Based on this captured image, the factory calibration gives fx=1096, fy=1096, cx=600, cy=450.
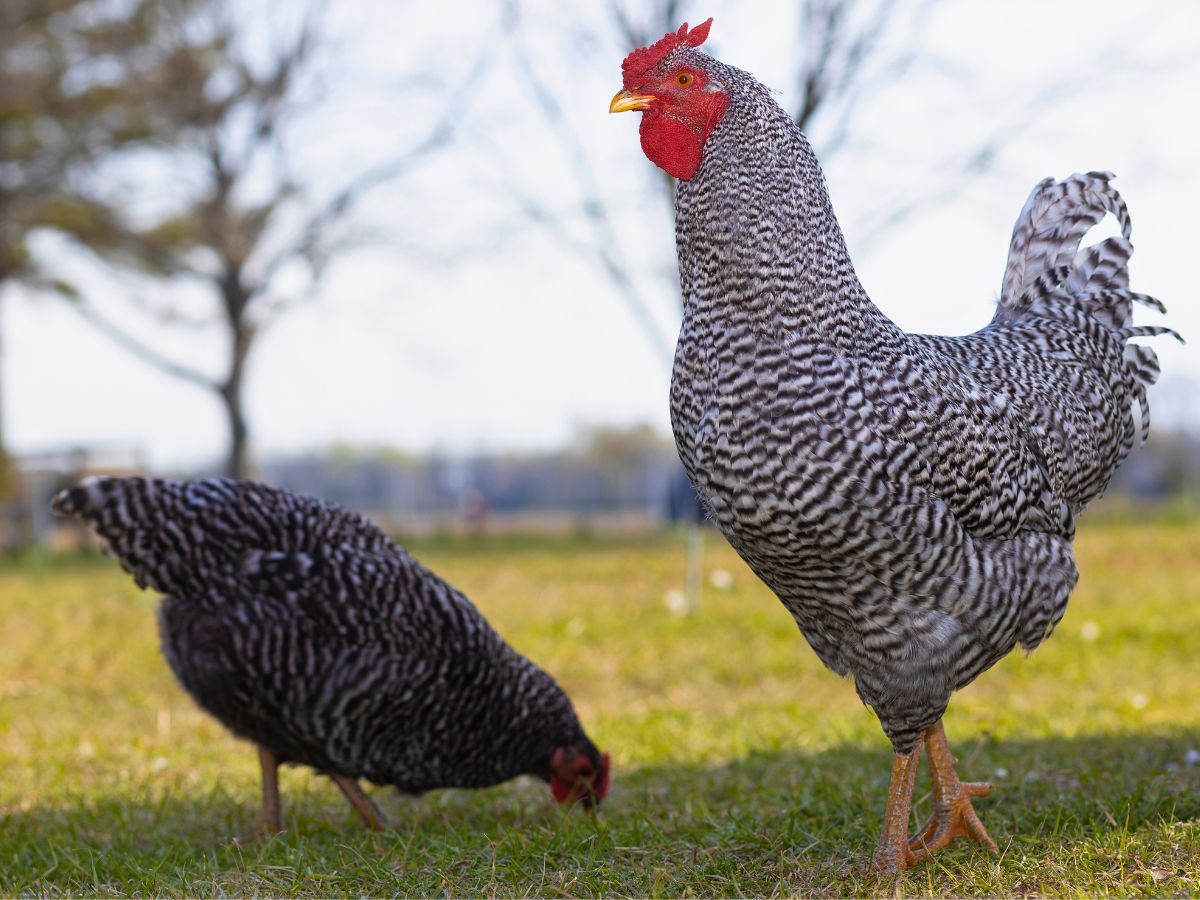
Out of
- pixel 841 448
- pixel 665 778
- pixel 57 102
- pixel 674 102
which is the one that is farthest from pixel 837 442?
pixel 57 102

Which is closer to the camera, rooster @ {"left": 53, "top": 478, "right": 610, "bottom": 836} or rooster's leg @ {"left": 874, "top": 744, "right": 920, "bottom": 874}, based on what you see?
rooster's leg @ {"left": 874, "top": 744, "right": 920, "bottom": 874}

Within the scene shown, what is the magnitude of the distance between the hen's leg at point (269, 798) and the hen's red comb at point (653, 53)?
295 centimetres

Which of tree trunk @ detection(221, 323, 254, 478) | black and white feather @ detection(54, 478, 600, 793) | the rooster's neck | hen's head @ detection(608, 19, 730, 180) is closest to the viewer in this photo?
the rooster's neck

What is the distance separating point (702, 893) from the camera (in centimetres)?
334

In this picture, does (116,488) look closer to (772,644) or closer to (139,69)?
(772,644)

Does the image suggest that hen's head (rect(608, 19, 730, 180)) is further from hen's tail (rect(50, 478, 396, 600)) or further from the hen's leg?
the hen's leg

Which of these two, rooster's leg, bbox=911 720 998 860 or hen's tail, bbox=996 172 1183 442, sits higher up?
hen's tail, bbox=996 172 1183 442

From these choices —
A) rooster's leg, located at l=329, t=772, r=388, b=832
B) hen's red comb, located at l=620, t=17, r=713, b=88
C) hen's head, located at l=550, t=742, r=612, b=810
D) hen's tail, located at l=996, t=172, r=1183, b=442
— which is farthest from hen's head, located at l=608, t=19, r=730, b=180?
rooster's leg, located at l=329, t=772, r=388, b=832

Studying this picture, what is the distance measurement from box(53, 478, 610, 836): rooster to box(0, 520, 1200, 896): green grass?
0.91 feet

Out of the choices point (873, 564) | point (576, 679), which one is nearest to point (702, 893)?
point (873, 564)

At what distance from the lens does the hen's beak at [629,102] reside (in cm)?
342

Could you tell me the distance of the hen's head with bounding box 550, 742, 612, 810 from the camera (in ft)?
14.9

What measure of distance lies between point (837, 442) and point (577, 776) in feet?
7.17

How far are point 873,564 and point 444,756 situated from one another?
2136 millimetres
